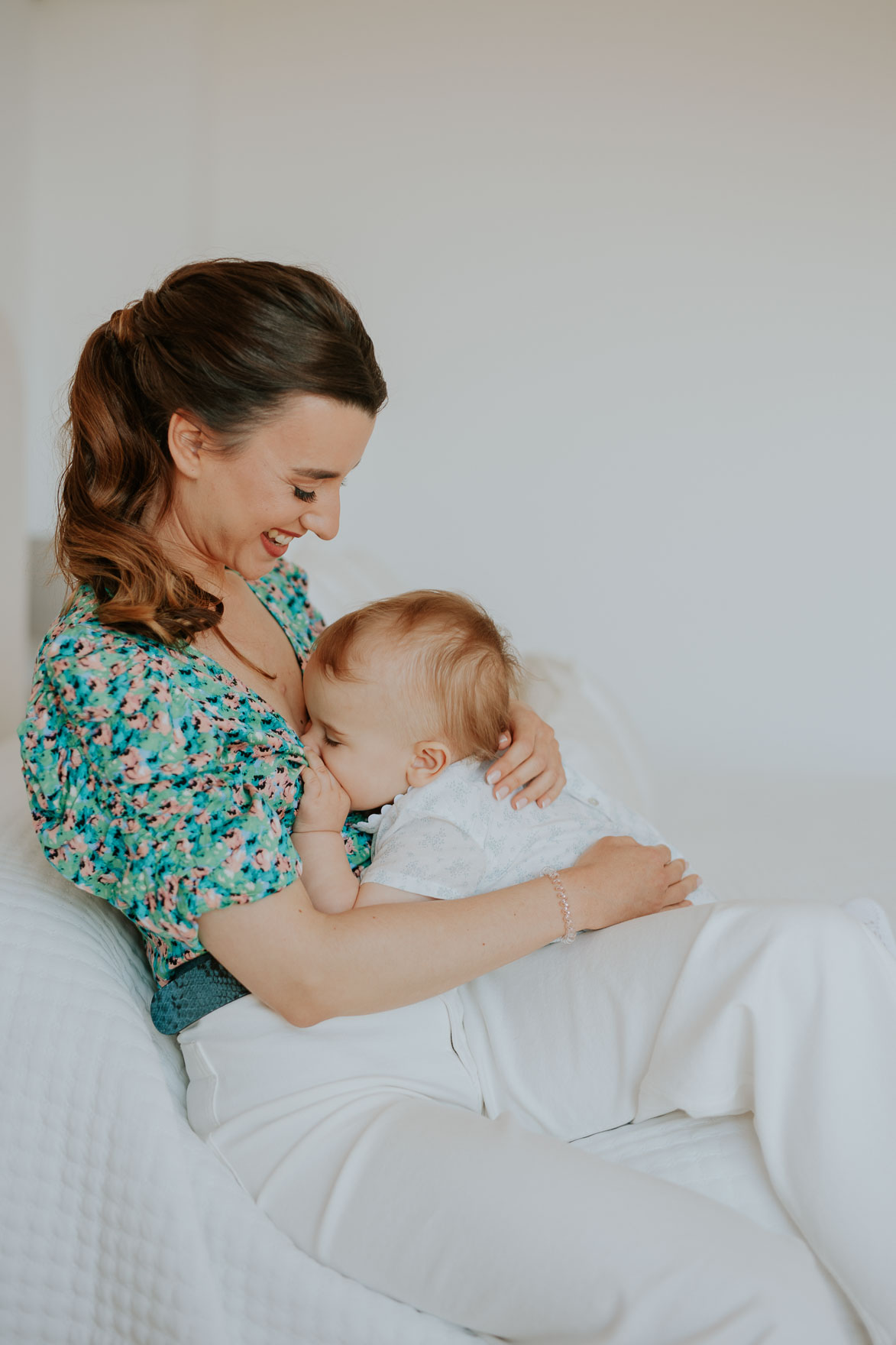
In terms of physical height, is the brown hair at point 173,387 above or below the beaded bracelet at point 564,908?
above

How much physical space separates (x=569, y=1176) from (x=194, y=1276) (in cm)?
35

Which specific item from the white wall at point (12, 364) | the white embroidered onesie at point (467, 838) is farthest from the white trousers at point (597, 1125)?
the white wall at point (12, 364)

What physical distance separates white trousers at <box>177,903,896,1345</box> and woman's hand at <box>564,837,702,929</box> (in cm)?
3

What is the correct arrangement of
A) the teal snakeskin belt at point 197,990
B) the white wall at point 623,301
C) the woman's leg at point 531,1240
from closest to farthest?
the woman's leg at point 531,1240 < the teal snakeskin belt at point 197,990 < the white wall at point 623,301

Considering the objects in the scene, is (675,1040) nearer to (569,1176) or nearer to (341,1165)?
(569,1176)

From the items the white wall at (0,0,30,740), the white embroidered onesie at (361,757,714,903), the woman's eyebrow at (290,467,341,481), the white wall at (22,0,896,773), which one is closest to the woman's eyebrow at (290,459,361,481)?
the woman's eyebrow at (290,467,341,481)

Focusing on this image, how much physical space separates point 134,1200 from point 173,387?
0.84 m

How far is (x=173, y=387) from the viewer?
3.93 ft

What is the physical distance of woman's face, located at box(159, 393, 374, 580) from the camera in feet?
3.98

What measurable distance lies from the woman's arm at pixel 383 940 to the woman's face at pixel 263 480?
0.45 metres

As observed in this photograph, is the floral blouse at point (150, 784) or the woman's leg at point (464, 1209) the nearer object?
the woman's leg at point (464, 1209)

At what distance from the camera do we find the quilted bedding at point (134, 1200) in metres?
0.95

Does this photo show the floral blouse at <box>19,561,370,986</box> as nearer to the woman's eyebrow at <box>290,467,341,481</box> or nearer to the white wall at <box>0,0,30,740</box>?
the woman's eyebrow at <box>290,467,341,481</box>

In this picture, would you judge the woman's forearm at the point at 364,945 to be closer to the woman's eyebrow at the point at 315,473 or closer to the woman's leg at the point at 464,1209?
the woman's leg at the point at 464,1209
